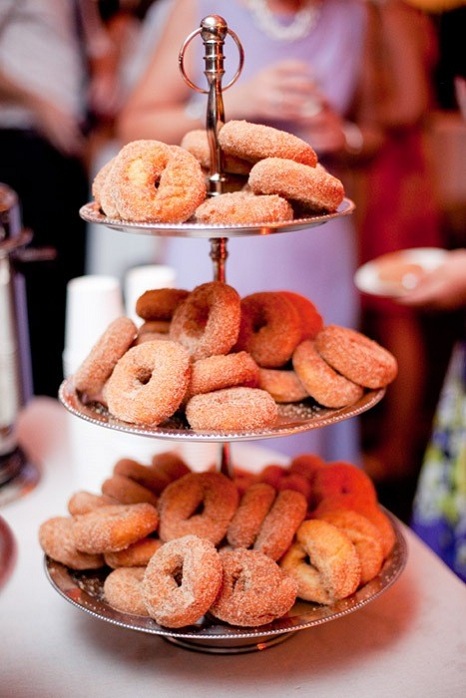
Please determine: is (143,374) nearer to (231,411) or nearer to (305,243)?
(231,411)

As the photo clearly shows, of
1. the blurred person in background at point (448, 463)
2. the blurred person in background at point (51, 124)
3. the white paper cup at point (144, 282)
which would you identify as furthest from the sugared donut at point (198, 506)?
the blurred person in background at point (51, 124)

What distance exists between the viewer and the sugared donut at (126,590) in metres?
0.89

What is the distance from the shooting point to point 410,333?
296 centimetres

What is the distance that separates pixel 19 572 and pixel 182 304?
1.62 ft

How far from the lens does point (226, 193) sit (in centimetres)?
91

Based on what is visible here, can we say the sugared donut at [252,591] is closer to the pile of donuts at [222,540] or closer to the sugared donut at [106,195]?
the pile of donuts at [222,540]

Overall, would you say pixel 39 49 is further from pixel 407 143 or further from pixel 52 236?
pixel 407 143

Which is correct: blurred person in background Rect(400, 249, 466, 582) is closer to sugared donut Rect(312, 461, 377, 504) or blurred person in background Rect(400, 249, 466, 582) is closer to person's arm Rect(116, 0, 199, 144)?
sugared donut Rect(312, 461, 377, 504)

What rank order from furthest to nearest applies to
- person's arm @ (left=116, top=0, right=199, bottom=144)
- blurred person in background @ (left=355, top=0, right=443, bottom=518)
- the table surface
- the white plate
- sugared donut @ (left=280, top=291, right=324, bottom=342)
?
blurred person in background @ (left=355, top=0, right=443, bottom=518) → person's arm @ (left=116, top=0, right=199, bottom=144) → the white plate → sugared donut @ (left=280, top=291, right=324, bottom=342) → the table surface

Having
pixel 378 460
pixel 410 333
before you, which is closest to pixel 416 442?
pixel 378 460

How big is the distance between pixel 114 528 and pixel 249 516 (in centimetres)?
16

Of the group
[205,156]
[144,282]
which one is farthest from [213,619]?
[144,282]

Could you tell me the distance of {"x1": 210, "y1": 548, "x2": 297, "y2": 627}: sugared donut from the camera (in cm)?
85

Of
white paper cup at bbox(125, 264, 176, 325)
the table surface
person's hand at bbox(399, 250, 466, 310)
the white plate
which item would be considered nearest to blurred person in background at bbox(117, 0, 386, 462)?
the white plate
